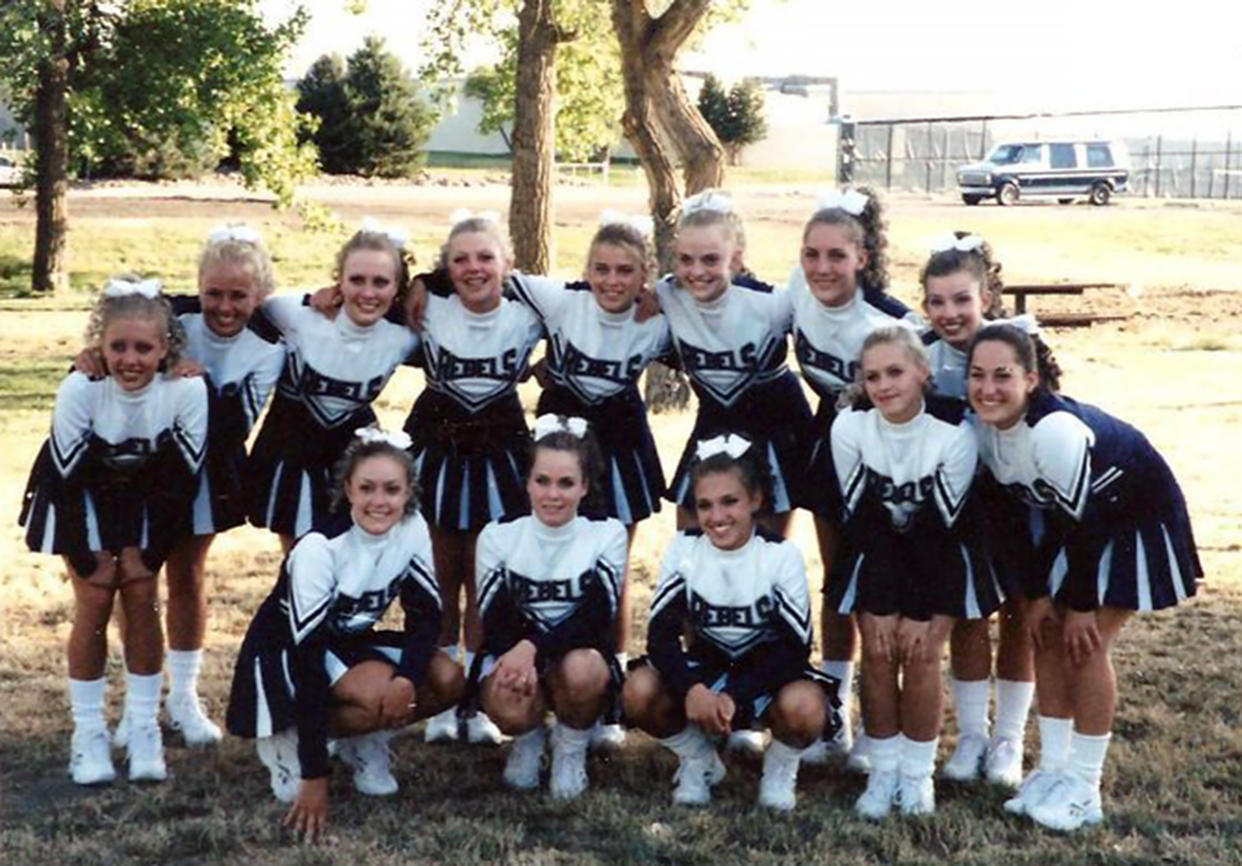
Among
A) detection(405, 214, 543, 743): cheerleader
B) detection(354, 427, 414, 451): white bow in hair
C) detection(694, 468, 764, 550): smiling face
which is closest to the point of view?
detection(694, 468, 764, 550): smiling face

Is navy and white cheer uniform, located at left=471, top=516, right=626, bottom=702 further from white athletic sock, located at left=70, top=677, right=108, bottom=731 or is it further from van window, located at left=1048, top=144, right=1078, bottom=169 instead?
van window, located at left=1048, top=144, right=1078, bottom=169

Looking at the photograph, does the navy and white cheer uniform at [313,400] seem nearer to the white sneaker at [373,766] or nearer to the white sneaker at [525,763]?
the white sneaker at [373,766]

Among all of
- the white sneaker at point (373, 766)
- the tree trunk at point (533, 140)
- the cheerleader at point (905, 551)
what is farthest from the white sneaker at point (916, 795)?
the tree trunk at point (533, 140)

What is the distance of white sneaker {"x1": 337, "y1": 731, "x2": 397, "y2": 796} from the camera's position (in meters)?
4.69

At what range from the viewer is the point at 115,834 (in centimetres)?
437

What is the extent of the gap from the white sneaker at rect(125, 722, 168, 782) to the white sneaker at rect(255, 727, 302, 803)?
38 centimetres

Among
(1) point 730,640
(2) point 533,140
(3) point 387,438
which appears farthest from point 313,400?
(2) point 533,140

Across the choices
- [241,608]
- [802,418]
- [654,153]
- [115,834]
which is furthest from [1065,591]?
[654,153]

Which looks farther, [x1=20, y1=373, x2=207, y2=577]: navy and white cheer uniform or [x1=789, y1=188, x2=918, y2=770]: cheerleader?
[x1=789, y1=188, x2=918, y2=770]: cheerleader

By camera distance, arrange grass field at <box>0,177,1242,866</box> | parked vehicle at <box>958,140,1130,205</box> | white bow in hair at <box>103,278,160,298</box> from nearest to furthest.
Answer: grass field at <box>0,177,1242,866</box>
white bow in hair at <box>103,278,160,298</box>
parked vehicle at <box>958,140,1130,205</box>

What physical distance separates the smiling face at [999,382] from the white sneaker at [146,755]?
7.91ft

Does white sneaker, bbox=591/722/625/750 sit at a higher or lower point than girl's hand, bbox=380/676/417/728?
lower

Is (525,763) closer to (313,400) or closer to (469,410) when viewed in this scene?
(469,410)

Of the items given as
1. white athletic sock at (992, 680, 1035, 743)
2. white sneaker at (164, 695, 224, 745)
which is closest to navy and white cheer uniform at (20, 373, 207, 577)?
white sneaker at (164, 695, 224, 745)
